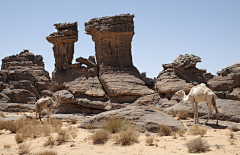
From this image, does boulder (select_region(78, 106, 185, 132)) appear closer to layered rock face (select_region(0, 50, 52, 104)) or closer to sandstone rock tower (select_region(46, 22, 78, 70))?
sandstone rock tower (select_region(46, 22, 78, 70))

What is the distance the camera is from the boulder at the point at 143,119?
10320 millimetres

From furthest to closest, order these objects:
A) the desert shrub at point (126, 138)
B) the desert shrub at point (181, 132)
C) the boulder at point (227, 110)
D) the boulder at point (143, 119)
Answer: the boulder at point (227, 110) → the boulder at point (143, 119) → the desert shrub at point (181, 132) → the desert shrub at point (126, 138)

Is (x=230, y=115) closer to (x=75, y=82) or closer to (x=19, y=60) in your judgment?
(x=75, y=82)

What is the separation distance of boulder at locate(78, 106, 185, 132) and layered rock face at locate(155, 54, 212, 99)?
7.73 metres

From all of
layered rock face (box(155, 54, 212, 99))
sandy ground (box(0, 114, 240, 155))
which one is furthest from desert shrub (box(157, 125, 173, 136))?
layered rock face (box(155, 54, 212, 99))

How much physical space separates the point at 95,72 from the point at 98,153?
14.6 metres

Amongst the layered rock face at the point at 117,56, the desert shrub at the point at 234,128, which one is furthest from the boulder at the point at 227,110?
the layered rock face at the point at 117,56

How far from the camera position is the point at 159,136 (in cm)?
927

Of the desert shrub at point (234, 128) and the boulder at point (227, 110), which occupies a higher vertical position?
the boulder at point (227, 110)

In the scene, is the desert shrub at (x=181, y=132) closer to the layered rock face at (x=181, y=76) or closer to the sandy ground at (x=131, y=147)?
the sandy ground at (x=131, y=147)

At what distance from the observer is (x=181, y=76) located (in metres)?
19.9

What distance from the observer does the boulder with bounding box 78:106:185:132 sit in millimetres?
10320

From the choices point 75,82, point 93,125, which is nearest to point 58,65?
point 75,82

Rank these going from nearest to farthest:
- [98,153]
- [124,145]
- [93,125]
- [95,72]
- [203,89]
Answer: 1. [98,153]
2. [124,145]
3. [93,125]
4. [203,89]
5. [95,72]
